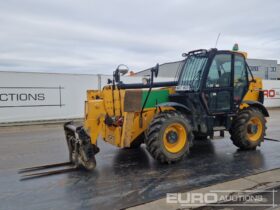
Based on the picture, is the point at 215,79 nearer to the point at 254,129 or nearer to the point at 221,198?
the point at 254,129

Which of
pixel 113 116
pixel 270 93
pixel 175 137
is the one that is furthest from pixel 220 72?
pixel 270 93

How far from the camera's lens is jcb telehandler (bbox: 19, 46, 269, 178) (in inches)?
248

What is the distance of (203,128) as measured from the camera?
7.21m

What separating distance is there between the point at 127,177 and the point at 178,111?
191cm

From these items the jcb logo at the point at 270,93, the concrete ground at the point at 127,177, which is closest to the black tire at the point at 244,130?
the concrete ground at the point at 127,177

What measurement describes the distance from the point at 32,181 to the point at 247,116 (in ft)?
16.7

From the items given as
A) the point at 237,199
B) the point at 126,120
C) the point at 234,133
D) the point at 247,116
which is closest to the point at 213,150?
the point at 234,133

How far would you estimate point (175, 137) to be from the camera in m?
6.55

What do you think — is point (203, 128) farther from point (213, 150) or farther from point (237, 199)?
point (237, 199)

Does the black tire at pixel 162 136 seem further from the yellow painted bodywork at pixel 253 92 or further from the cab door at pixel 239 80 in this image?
the yellow painted bodywork at pixel 253 92

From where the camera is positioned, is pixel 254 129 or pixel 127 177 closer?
pixel 127 177

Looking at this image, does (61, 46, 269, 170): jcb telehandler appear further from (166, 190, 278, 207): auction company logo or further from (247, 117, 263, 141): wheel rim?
(166, 190, 278, 207): auction company logo

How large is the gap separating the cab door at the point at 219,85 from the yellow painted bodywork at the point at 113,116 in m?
1.13

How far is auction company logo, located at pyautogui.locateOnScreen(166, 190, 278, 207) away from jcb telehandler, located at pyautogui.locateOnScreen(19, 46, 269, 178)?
5.52 feet
